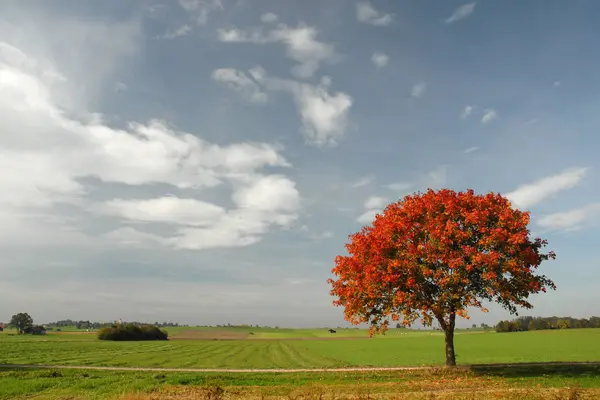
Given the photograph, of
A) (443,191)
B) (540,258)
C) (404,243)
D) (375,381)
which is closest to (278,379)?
(375,381)

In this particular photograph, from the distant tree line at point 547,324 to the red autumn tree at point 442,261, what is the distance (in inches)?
5783

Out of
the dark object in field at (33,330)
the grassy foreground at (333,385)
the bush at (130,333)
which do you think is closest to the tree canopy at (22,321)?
the dark object in field at (33,330)

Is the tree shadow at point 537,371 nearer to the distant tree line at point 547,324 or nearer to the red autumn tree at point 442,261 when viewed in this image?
the red autumn tree at point 442,261

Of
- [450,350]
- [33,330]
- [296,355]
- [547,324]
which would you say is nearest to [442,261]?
[450,350]

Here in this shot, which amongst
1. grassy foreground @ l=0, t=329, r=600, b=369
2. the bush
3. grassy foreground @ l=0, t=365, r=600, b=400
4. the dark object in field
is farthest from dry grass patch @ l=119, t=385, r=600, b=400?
the dark object in field

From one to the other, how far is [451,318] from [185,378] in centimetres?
2253

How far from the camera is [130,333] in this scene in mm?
136500

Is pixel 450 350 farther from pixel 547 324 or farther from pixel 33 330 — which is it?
pixel 33 330

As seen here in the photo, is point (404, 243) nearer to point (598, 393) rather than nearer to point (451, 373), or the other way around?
point (451, 373)

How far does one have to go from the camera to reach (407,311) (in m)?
33.8

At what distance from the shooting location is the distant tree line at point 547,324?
6370 inches

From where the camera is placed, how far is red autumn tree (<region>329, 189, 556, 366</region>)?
31.9 meters

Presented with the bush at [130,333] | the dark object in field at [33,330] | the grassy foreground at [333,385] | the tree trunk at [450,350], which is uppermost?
the tree trunk at [450,350]

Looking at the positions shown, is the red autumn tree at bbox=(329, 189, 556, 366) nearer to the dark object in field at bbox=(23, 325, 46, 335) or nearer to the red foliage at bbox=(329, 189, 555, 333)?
the red foliage at bbox=(329, 189, 555, 333)
